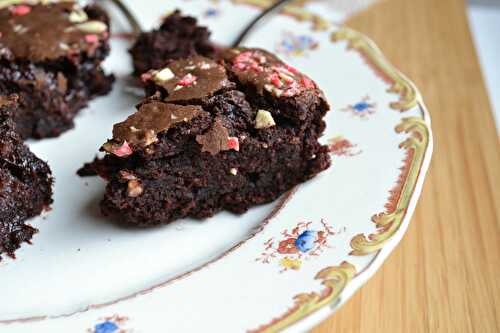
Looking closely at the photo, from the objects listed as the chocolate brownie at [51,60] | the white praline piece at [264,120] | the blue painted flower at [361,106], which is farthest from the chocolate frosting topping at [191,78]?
the blue painted flower at [361,106]

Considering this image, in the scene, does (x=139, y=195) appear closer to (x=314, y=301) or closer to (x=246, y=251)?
(x=246, y=251)

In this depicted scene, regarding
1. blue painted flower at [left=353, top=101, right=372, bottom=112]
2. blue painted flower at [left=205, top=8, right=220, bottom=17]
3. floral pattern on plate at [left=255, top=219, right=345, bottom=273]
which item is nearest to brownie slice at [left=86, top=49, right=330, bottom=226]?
floral pattern on plate at [left=255, top=219, right=345, bottom=273]

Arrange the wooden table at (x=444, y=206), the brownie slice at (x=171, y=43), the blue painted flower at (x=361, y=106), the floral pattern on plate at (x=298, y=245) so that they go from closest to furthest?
1. the floral pattern on plate at (x=298, y=245)
2. the wooden table at (x=444, y=206)
3. the blue painted flower at (x=361, y=106)
4. the brownie slice at (x=171, y=43)

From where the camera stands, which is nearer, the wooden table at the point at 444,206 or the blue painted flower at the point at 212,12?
the wooden table at the point at 444,206

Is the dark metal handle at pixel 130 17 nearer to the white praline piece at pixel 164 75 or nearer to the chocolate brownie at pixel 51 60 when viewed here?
the chocolate brownie at pixel 51 60

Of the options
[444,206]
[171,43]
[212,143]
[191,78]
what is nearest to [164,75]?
[191,78]

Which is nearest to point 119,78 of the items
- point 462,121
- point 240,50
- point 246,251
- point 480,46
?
point 240,50

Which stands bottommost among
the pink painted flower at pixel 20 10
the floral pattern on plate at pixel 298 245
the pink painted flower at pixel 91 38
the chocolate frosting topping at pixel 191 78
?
the floral pattern on plate at pixel 298 245

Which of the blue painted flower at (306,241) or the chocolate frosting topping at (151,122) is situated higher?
the chocolate frosting topping at (151,122)
